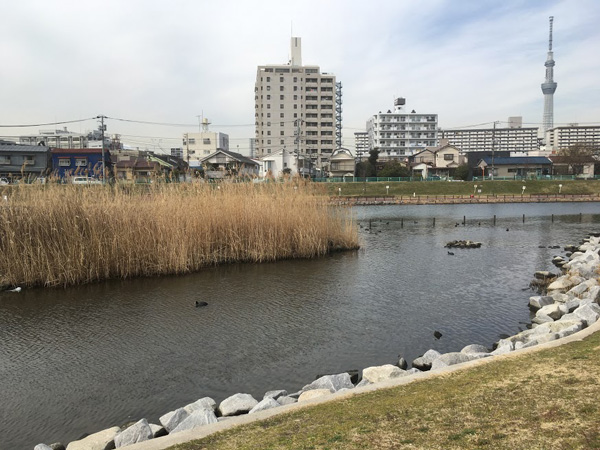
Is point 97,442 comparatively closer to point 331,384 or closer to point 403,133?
point 331,384

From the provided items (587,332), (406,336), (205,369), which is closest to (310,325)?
(406,336)

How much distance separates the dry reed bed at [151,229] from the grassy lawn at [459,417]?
32.8ft

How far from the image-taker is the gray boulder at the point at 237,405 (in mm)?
5301

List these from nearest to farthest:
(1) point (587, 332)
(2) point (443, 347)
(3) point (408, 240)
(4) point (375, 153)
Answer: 1. (1) point (587, 332)
2. (2) point (443, 347)
3. (3) point (408, 240)
4. (4) point (375, 153)

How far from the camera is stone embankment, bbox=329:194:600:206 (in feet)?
153

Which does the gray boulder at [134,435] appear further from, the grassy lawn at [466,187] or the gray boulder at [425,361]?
the grassy lawn at [466,187]

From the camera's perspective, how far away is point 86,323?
930cm

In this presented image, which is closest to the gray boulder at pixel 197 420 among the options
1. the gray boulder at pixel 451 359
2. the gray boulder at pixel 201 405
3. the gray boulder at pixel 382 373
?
the gray boulder at pixel 201 405

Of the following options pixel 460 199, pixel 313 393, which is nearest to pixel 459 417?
pixel 313 393

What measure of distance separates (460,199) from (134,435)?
48.0 m

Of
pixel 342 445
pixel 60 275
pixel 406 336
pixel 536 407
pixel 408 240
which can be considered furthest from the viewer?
pixel 408 240

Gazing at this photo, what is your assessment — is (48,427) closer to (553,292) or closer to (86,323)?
(86,323)

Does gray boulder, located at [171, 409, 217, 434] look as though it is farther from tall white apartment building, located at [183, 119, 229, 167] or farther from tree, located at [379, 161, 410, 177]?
tall white apartment building, located at [183, 119, 229, 167]

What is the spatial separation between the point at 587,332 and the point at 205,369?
18.9 feet
